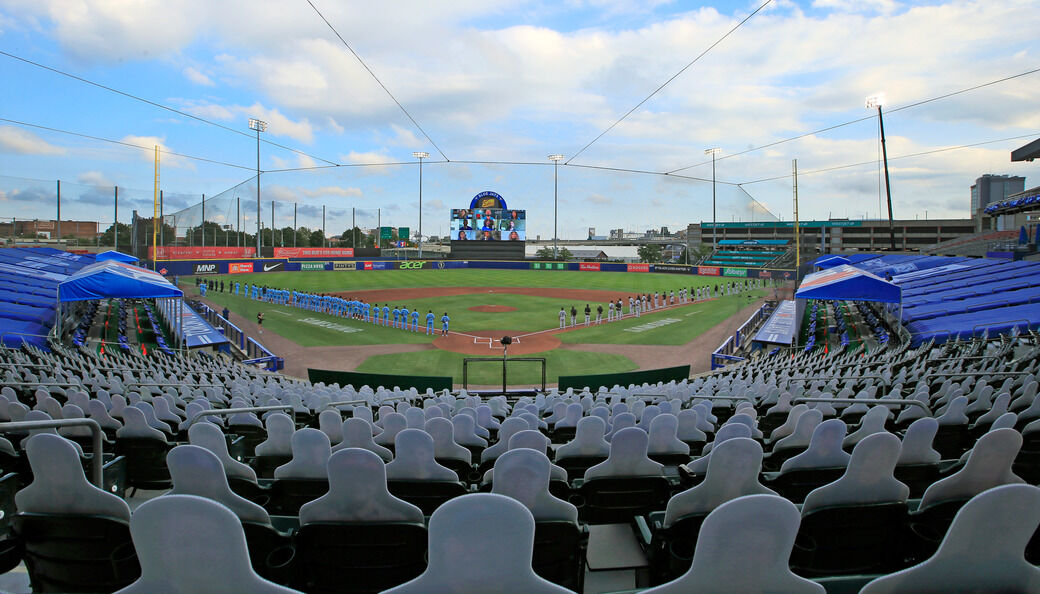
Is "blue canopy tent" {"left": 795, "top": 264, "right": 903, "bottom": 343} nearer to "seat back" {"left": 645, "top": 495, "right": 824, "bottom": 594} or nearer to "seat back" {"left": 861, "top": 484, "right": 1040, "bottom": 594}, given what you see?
"seat back" {"left": 861, "top": 484, "right": 1040, "bottom": 594}

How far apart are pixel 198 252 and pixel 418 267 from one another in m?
26.3

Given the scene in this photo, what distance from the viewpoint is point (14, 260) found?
31.1 meters

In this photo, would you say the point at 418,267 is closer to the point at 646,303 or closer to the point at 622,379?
the point at 646,303

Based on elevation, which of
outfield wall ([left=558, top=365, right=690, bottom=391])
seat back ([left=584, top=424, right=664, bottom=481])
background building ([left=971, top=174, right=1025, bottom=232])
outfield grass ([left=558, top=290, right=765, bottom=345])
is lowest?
outfield wall ([left=558, top=365, right=690, bottom=391])

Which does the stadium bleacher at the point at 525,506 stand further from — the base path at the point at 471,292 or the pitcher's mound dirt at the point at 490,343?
the base path at the point at 471,292

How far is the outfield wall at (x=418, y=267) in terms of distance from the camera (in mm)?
55562

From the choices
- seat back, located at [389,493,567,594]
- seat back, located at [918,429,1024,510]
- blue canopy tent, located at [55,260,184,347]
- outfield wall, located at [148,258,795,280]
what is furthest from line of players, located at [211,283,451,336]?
seat back, located at [389,493,567,594]

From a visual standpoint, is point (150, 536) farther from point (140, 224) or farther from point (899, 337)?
Result: point (140, 224)

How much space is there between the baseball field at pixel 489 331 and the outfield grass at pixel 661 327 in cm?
5

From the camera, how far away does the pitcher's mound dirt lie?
A: 936 inches

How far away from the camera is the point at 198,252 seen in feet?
194

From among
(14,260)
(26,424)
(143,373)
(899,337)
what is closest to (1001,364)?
(899,337)

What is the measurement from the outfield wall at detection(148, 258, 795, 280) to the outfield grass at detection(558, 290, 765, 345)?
657 inches

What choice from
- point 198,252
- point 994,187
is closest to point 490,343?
point 198,252
